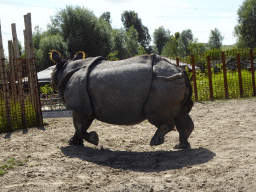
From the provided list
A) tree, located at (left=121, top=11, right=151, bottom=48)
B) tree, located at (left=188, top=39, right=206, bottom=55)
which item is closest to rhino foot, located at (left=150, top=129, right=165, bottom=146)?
tree, located at (left=188, top=39, right=206, bottom=55)

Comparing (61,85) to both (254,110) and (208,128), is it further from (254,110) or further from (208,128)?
(254,110)

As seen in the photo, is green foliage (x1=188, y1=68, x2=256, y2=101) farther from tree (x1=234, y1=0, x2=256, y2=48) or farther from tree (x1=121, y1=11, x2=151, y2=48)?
tree (x1=121, y1=11, x2=151, y2=48)

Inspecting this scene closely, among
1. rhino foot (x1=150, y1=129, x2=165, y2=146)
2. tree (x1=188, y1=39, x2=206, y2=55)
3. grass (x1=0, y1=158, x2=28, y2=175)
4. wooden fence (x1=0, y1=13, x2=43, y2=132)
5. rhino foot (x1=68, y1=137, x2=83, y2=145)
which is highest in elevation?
tree (x1=188, y1=39, x2=206, y2=55)

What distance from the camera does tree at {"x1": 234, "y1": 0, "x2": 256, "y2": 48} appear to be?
3931 cm

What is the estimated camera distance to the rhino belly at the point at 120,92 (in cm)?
472

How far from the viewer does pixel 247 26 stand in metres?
39.6

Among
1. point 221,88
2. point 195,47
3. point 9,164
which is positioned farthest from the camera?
point 195,47

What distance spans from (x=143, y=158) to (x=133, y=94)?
1089mm

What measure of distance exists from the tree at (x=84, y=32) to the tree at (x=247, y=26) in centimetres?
1920

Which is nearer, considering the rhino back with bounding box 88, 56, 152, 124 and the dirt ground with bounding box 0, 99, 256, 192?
the dirt ground with bounding box 0, 99, 256, 192

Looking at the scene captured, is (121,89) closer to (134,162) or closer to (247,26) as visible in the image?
(134,162)

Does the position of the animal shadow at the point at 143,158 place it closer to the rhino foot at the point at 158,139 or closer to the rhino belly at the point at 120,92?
the rhino foot at the point at 158,139

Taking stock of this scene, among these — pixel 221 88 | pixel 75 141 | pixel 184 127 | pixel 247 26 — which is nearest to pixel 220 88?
pixel 221 88

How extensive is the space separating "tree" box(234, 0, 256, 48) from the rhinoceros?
125 ft
